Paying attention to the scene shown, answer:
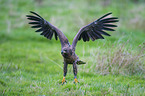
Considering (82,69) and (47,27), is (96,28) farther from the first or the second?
(82,69)

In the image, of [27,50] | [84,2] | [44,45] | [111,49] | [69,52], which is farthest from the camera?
[84,2]

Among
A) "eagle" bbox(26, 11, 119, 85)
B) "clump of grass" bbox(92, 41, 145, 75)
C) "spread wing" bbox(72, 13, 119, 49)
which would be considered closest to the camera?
"eagle" bbox(26, 11, 119, 85)

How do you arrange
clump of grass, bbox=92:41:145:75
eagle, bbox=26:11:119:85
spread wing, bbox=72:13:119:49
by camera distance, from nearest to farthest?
eagle, bbox=26:11:119:85, spread wing, bbox=72:13:119:49, clump of grass, bbox=92:41:145:75

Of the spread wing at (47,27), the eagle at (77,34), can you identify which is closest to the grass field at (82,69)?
the eagle at (77,34)

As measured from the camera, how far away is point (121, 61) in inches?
260

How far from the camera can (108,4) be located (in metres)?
21.7

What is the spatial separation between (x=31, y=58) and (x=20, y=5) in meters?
13.5

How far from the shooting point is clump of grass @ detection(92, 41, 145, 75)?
648 centimetres

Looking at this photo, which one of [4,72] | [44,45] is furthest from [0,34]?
[4,72]

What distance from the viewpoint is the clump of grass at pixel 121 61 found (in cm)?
648

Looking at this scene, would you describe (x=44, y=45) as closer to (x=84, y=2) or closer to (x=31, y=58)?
(x=31, y=58)

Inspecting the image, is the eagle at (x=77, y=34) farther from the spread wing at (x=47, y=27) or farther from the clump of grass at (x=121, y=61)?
the clump of grass at (x=121, y=61)

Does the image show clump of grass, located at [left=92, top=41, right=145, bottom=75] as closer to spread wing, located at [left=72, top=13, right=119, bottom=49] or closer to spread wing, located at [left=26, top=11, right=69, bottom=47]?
spread wing, located at [left=72, top=13, right=119, bottom=49]

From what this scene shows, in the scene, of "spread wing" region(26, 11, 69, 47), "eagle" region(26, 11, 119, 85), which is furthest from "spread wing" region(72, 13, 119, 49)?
"spread wing" region(26, 11, 69, 47)
